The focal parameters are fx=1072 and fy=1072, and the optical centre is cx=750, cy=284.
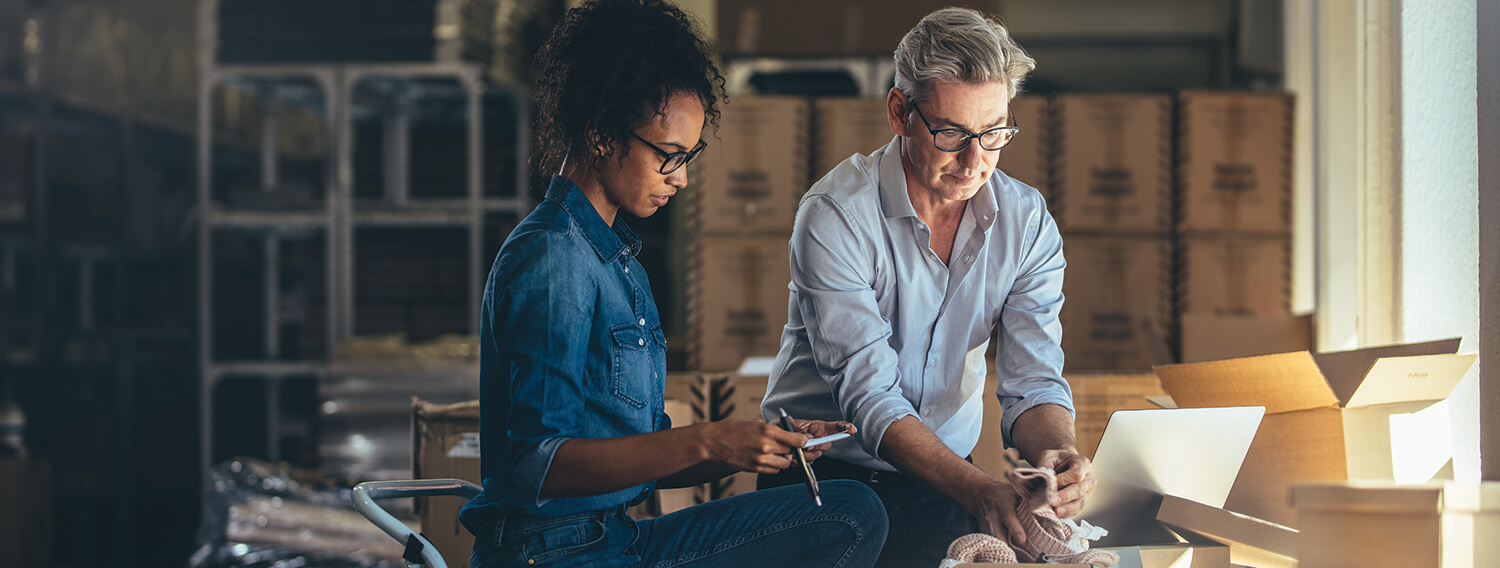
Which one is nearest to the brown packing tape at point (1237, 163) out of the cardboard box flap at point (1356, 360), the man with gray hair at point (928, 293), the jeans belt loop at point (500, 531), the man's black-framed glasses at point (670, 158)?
the cardboard box flap at point (1356, 360)

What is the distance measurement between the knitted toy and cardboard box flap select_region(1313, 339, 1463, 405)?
813 millimetres

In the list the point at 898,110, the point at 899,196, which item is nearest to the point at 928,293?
the point at 899,196

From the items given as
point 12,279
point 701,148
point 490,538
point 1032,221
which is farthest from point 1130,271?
point 12,279

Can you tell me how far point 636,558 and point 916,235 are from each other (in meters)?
0.69

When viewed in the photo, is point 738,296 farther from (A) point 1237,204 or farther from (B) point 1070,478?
A: (B) point 1070,478

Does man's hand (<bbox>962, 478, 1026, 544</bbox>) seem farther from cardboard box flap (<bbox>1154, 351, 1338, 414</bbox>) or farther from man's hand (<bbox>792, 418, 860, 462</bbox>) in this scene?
cardboard box flap (<bbox>1154, 351, 1338, 414</bbox>)

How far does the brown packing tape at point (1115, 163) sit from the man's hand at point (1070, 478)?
2314 millimetres

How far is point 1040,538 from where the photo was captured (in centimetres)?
136

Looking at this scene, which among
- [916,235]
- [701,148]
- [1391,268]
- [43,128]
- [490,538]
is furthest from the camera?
[43,128]

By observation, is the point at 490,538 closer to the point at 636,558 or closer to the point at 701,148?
the point at 636,558

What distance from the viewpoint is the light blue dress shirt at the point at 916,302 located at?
165 centimetres

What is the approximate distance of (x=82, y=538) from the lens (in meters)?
4.50

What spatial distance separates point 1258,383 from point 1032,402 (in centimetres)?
55

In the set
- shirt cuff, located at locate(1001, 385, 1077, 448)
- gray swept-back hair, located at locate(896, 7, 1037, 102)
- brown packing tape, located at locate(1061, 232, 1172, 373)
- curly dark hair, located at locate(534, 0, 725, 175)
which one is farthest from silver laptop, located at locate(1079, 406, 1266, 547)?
brown packing tape, located at locate(1061, 232, 1172, 373)
